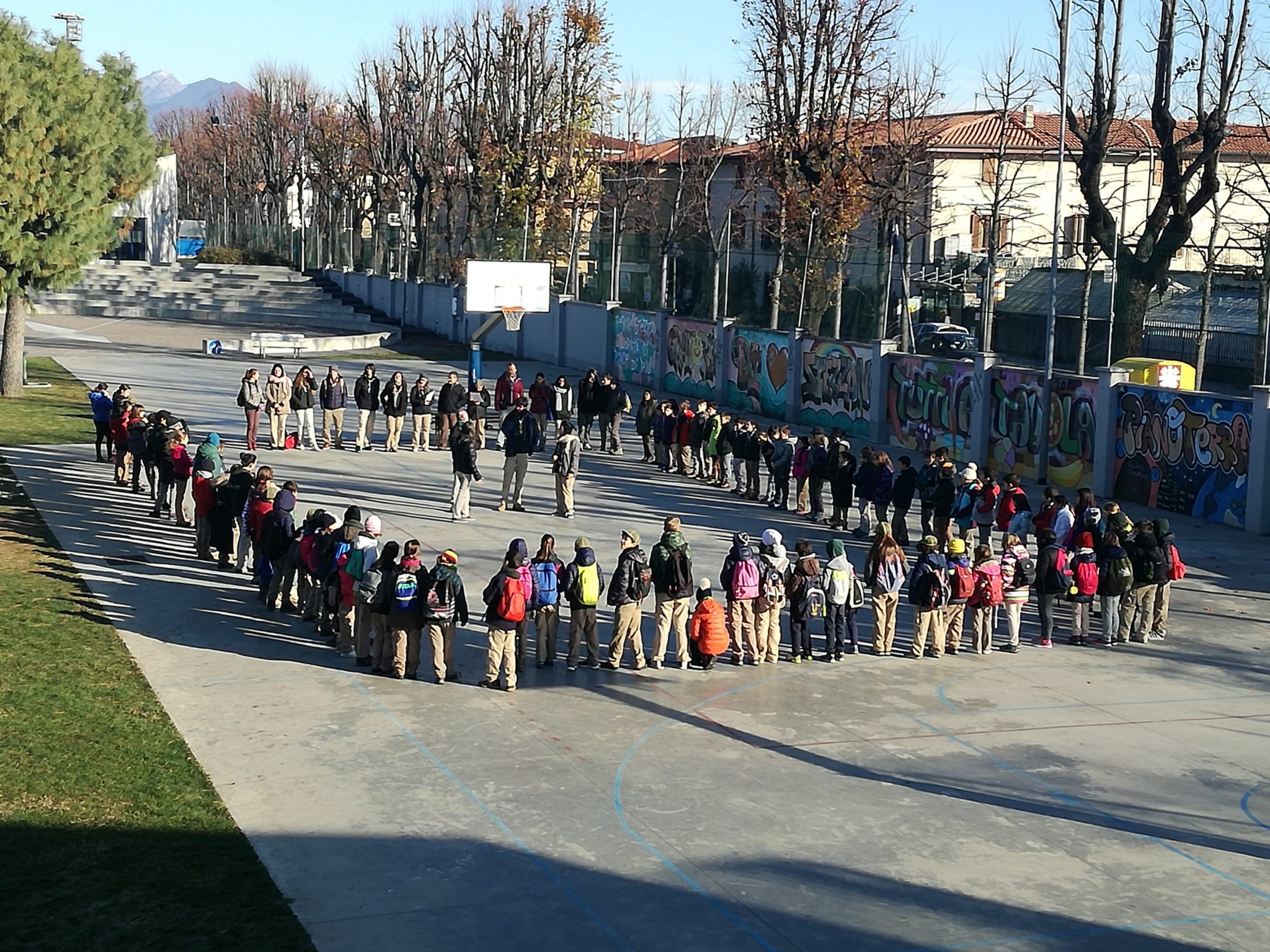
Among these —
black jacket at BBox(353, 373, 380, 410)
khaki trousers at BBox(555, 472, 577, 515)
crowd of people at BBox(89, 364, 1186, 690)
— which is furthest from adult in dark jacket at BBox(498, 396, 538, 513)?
black jacket at BBox(353, 373, 380, 410)

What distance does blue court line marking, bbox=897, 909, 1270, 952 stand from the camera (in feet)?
32.1

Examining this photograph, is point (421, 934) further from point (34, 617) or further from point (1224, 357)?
point (1224, 357)

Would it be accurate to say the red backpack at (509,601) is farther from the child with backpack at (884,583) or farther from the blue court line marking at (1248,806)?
the blue court line marking at (1248,806)

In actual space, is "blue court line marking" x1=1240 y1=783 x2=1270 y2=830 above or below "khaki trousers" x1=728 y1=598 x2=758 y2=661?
below

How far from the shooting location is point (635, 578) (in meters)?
16.4

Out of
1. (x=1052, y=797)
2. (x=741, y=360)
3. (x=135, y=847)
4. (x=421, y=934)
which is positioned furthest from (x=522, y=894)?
(x=741, y=360)

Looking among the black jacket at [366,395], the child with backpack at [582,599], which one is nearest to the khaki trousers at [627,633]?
the child with backpack at [582,599]

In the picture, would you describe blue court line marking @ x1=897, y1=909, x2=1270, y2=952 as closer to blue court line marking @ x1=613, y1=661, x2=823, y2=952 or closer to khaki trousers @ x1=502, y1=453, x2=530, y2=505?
blue court line marking @ x1=613, y1=661, x2=823, y2=952

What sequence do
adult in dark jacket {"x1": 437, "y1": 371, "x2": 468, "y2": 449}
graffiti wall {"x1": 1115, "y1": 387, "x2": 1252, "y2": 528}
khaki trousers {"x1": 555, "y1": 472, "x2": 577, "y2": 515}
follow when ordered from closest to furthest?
khaki trousers {"x1": 555, "y1": 472, "x2": 577, "y2": 515} < graffiti wall {"x1": 1115, "y1": 387, "x2": 1252, "y2": 528} < adult in dark jacket {"x1": 437, "y1": 371, "x2": 468, "y2": 449}

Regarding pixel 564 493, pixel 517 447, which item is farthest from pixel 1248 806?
pixel 517 447

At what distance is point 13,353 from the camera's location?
1458 inches

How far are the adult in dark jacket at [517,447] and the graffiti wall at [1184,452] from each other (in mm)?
11111

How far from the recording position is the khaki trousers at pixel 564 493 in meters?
24.4

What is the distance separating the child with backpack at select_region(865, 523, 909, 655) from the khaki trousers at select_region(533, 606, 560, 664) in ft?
12.2
